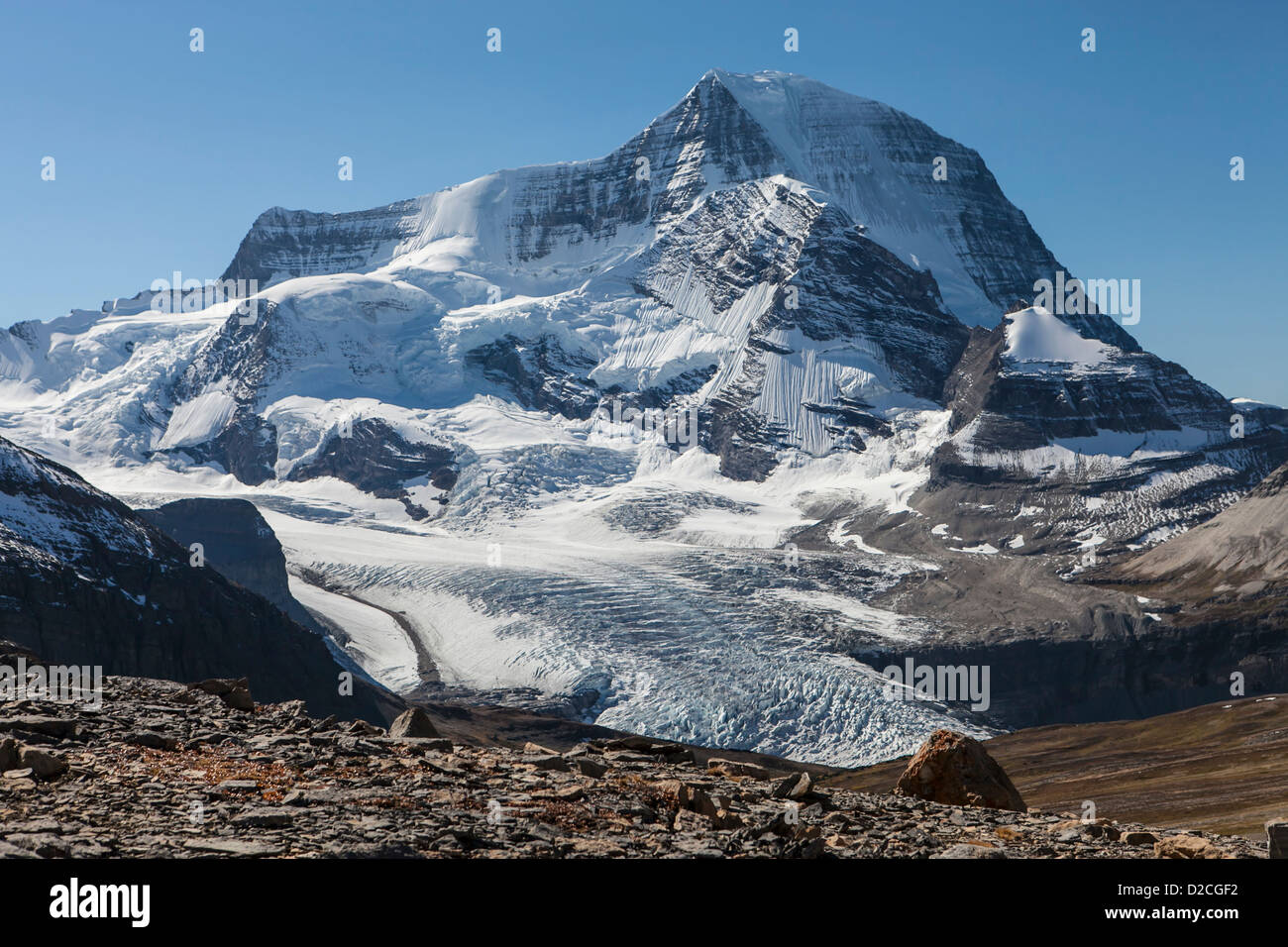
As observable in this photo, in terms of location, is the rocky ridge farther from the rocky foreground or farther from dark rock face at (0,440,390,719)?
dark rock face at (0,440,390,719)

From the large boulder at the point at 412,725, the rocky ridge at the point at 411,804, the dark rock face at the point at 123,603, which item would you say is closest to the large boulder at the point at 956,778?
the rocky ridge at the point at 411,804

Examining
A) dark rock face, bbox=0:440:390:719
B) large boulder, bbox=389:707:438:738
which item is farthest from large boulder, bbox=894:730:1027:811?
dark rock face, bbox=0:440:390:719

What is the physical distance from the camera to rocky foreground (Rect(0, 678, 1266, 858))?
1741 cm

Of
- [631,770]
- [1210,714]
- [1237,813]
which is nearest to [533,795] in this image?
[631,770]

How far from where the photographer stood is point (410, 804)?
19.8 m

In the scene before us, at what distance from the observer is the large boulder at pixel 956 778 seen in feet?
99.5

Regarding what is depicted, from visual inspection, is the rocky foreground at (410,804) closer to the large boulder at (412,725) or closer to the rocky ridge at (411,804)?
the rocky ridge at (411,804)

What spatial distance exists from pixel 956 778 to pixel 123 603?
105687mm

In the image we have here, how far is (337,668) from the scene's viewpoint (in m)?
159

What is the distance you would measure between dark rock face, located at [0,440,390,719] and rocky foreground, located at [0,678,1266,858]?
8932 centimetres

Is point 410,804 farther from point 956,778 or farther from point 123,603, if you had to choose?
point 123,603
